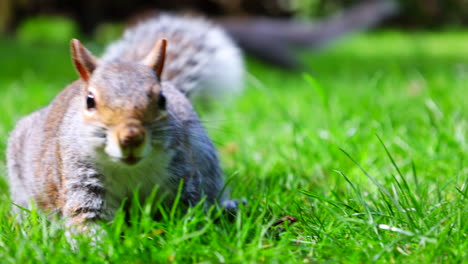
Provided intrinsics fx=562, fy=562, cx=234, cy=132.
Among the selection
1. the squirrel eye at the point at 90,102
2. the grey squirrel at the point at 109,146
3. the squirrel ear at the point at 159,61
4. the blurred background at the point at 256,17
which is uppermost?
the squirrel ear at the point at 159,61

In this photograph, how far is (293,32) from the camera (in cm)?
480

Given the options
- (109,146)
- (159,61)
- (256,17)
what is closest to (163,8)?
(256,17)

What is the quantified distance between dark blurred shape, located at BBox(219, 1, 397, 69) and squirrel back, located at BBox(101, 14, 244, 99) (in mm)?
2448

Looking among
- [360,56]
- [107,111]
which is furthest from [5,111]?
[360,56]

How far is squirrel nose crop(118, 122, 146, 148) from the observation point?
3.28ft

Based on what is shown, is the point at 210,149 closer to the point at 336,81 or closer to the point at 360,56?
the point at 336,81

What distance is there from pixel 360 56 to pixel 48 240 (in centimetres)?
513

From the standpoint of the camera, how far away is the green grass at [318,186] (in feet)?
3.44

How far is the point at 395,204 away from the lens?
115cm

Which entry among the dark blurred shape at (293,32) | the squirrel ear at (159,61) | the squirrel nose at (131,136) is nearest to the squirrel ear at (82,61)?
the squirrel ear at (159,61)

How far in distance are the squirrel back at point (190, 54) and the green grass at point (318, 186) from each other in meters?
0.11

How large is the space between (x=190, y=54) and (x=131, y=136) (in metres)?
0.81

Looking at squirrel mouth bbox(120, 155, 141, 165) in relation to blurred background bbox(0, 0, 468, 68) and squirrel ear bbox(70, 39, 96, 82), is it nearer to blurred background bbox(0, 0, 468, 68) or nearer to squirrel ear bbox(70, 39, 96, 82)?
squirrel ear bbox(70, 39, 96, 82)

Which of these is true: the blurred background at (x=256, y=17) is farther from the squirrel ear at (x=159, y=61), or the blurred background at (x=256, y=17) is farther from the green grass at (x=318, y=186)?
the squirrel ear at (x=159, y=61)
